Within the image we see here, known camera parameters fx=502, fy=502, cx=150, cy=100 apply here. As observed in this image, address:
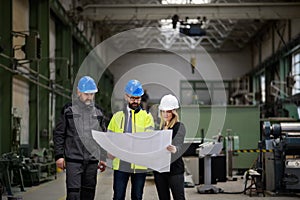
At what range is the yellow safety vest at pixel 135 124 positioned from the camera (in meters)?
4.95

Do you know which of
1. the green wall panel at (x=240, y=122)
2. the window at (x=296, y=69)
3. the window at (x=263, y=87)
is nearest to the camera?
the green wall panel at (x=240, y=122)

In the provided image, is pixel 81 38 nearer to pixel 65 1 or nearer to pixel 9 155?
pixel 65 1

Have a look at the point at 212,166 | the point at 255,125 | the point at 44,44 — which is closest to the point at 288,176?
the point at 212,166

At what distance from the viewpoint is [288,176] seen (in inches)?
354

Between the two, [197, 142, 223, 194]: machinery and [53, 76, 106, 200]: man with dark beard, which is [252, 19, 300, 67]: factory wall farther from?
[53, 76, 106, 200]: man with dark beard

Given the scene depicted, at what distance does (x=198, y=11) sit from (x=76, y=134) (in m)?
13.3

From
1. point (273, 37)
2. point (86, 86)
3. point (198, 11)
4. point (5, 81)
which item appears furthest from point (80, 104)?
point (273, 37)

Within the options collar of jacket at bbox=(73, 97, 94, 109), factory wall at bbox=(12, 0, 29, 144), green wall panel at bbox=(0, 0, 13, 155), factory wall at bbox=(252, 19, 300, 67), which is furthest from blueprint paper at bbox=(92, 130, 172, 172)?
factory wall at bbox=(252, 19, 300, 67)

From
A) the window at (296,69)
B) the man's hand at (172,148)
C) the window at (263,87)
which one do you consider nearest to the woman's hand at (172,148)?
the man's hand at (172,148)

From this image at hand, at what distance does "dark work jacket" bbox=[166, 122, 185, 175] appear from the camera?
4.78 meters

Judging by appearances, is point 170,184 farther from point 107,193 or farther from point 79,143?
point 107,193

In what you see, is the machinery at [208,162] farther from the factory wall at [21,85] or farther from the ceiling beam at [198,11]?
the ceiling beam at [198,11]

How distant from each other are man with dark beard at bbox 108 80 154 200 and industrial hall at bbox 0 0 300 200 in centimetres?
1

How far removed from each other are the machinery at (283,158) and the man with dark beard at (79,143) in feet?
15.9
